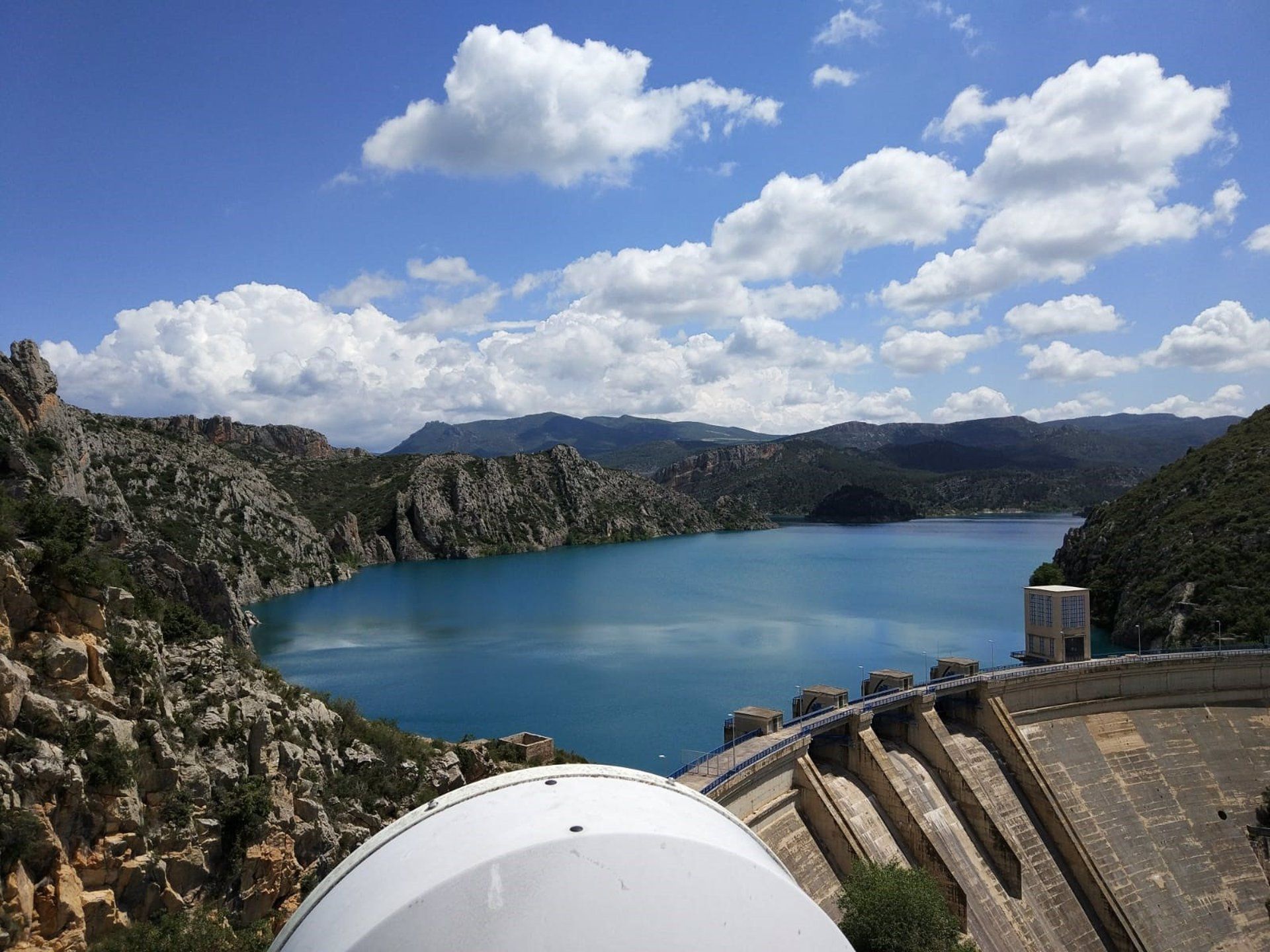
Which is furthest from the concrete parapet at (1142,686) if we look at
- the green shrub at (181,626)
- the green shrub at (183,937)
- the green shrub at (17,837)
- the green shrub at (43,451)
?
the green shrub at (43,451)

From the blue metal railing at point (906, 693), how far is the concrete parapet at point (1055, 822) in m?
1.47

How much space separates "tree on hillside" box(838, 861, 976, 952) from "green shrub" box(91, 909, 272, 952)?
43.5 feet

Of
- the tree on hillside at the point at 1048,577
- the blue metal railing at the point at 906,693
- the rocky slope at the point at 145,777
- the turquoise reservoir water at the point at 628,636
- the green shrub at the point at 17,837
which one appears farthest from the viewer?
the tree on hillside at the point at 1048,577

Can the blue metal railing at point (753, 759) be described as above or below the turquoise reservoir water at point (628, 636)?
above

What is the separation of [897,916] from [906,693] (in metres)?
11.3

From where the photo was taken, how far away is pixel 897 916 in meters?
18.8

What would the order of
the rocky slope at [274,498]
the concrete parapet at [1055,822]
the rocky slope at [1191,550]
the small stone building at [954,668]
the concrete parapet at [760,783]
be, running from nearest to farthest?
the concrete parapet at [760,783] < the concrete parapet at [1055,822] < the small stone building at [954,668] < the rocky slope at [274,498] < the rocky slope at [1191,550]

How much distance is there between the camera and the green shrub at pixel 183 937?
12.0 meters

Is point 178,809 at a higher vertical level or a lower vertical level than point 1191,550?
higher

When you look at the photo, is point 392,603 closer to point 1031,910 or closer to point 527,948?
point 1031,910

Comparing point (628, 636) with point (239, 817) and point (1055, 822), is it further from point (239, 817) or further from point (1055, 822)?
point (239, 817)

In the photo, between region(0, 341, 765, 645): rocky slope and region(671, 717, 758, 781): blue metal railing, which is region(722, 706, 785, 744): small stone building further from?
region(0, 341, 765, 645): rocky slope

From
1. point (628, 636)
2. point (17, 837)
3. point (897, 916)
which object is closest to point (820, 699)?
point (897, 916)

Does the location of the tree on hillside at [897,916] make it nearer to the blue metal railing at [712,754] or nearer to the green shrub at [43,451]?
the blue metal railing at [712,754]
